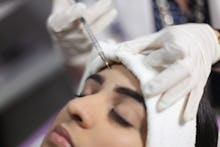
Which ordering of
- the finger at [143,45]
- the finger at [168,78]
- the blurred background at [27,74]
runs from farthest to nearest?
the blurred background at [27,74] → the finger at [143,45] → the finger at [168,78]

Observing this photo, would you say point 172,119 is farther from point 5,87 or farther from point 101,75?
point 5,87

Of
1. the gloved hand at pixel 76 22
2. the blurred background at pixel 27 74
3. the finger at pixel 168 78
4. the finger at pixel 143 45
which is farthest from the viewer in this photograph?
the blurred background at pixel 27 74

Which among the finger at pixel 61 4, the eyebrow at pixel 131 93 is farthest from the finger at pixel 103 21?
the eyebrow at pixel 131 93

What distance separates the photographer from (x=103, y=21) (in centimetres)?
124

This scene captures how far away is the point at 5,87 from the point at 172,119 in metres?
0.83

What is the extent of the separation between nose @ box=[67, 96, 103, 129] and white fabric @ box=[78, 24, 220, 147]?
0.33ft

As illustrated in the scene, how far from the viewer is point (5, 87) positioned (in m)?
1.53

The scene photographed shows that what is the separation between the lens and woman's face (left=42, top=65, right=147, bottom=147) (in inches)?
33.5

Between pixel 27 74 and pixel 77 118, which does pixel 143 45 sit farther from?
pixel 27 74

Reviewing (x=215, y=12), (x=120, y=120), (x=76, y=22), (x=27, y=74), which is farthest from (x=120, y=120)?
(x=27, y=74)

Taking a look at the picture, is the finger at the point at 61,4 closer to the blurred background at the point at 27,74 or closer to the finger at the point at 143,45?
the blurred background at the point at 27,74

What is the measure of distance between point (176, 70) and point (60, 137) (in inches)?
10.3

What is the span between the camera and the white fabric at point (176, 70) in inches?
33.2

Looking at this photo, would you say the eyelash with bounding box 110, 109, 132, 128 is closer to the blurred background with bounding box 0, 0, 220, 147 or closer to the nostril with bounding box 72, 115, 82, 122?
the nostril with bounding box 72, 115, 82, 122
